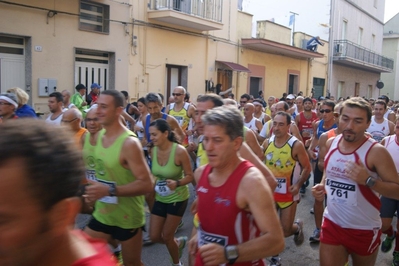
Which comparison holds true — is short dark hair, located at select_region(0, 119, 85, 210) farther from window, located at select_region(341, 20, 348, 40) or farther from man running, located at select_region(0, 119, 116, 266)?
window, located at select_region(341, 20, 348, 40)

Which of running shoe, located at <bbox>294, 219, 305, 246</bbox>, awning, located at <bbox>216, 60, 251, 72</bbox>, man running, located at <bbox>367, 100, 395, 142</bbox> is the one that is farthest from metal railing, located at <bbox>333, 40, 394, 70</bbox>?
running shoe, located at <bbox>294, 219, 305, 246</bbox>

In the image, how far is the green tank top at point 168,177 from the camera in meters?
4.99

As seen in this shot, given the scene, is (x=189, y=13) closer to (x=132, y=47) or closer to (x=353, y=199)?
(x=132, y=47)

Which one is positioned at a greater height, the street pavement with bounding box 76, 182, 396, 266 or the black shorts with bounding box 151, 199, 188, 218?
the black shorts with bounding box 151, 199, 188, 218

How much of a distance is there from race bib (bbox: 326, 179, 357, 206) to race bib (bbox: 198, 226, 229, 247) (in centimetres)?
162

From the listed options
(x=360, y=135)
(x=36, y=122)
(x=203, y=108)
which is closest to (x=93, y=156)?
(x=203, y=108)

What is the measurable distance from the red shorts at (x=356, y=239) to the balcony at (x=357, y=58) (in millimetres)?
28482

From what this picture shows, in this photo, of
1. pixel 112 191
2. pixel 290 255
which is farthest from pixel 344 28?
pixel 112 191

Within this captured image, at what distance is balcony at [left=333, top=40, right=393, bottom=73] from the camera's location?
101 feet

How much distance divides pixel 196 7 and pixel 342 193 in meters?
14.5

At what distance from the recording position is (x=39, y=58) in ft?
40.5

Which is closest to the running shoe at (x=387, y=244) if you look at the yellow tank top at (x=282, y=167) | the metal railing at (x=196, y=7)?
the yellow tank top at (x=282, y=167)

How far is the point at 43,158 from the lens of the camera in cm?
125

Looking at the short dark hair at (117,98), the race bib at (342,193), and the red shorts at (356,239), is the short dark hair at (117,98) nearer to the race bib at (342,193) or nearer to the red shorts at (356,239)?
the race bib at (342,193)
